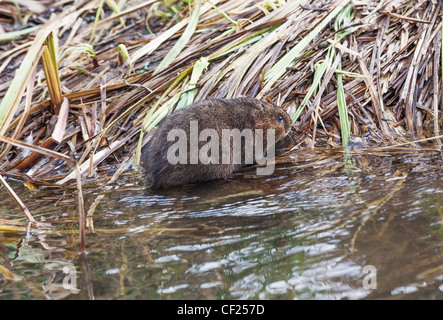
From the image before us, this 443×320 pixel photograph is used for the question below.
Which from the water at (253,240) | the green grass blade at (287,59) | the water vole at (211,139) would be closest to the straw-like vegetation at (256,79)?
the green grass blade at (287,59)

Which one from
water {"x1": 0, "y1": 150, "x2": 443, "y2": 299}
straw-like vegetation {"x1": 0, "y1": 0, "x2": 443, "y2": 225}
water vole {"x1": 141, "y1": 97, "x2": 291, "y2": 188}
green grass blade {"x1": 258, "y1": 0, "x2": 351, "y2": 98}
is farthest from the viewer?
green grass blade {"x1": 258, "y1": 0, "x2": 351, "y2": 98}

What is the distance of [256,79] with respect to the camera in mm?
5289

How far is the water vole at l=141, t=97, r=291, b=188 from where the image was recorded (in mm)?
4090

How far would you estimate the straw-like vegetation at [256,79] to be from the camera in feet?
16.0

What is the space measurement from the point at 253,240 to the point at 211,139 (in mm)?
1506

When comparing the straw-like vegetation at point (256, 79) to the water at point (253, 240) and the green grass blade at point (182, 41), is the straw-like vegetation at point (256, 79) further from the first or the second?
the water at point (253, 240)

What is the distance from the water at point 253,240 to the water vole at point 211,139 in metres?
0.17

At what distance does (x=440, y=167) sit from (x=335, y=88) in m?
1.69

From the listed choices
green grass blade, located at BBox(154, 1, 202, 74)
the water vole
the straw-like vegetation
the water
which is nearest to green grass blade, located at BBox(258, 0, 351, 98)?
the straw-like vegetation

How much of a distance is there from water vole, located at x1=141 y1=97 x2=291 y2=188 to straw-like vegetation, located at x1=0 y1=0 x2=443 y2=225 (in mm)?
377

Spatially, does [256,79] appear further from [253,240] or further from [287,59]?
[253,240]

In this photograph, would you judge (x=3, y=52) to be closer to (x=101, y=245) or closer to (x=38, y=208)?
(x=38, y=208)

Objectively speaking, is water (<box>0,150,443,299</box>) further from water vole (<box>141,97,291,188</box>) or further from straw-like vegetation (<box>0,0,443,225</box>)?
straw-like vegetation (<box>0,0,443,225</box>)

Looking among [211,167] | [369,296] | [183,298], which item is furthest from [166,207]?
[369,296]
